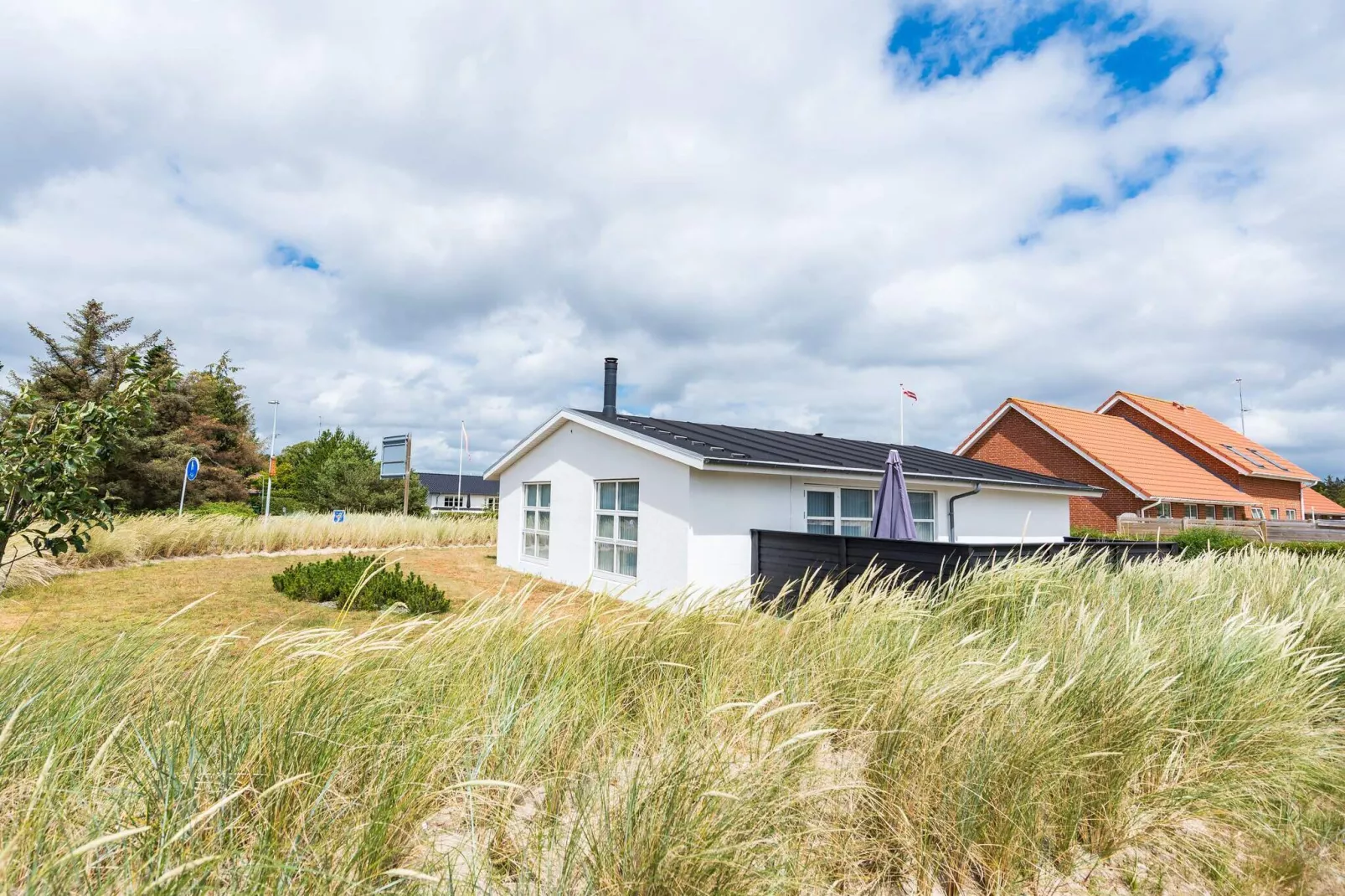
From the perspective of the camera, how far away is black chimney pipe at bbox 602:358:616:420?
14289mm

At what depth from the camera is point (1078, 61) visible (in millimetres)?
7102

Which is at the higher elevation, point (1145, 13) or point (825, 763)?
point (1145, 13)

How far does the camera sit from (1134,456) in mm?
26312

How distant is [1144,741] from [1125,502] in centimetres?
2494

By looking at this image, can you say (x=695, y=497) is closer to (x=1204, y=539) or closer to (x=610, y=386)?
(x=610, y=386)

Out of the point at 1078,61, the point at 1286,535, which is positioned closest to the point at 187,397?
the point at 1078,61

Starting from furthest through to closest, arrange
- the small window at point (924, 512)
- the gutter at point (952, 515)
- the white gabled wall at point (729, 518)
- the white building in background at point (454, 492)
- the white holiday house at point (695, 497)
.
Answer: the white building in background at point (454, 492) < the gutter at point (952, 515) < the small window at point (924, 512) < the white holiday house at point (695, 497) < the white gabled wall at point (729, 518)

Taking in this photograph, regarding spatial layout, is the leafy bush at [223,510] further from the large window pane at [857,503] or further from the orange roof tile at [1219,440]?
the orange roof tile at [1219,440]

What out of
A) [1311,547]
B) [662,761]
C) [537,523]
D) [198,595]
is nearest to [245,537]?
[198,595]

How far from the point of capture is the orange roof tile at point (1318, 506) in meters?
33.3

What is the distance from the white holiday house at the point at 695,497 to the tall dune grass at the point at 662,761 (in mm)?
4717

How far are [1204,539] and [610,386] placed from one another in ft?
45.4

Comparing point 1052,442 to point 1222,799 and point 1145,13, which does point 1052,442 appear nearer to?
point 1145,13

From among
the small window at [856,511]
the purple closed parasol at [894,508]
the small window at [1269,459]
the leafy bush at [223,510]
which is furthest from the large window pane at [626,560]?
the small window at [1269,459]
